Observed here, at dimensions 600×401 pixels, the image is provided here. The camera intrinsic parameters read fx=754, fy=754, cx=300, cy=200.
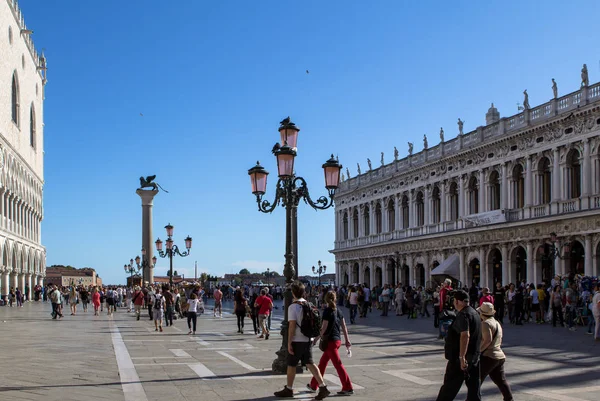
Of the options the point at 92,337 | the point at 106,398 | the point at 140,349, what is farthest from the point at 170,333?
the point at 106,398

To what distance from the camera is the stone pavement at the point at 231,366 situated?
412 inches

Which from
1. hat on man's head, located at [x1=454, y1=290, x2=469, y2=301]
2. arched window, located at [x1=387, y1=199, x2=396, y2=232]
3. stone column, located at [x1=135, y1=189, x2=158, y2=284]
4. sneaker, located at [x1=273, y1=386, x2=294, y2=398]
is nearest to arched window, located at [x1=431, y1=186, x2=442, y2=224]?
arched window, located at [x1=387, y1=199, x2=396, y2=232]

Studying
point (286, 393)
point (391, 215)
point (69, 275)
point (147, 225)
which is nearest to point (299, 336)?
point (286, 393)

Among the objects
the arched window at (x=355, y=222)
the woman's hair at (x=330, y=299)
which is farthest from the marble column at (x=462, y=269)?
the woman's hair at (x=330, y=299)

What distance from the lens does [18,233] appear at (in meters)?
58.5

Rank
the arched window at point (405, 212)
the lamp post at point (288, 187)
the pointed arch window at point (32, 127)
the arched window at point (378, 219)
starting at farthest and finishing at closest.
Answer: the pointed arch window at point (32, 127) < the arched window at point (378, 219) < the arched window at point (405, 212) < the lamp post at point (288, 187)

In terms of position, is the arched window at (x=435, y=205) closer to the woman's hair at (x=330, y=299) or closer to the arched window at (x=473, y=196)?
the arched window at (x=473, y=196)

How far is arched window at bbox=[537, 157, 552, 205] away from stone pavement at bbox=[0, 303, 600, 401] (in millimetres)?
17411

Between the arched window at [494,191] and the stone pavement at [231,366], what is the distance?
845 inches

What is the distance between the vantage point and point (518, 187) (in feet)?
134

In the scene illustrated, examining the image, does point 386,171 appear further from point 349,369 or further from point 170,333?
point 349,369

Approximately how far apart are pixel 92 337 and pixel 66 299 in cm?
3625

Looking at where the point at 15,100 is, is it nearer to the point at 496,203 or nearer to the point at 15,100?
the point at 15,100

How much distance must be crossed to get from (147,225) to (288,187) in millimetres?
36839
